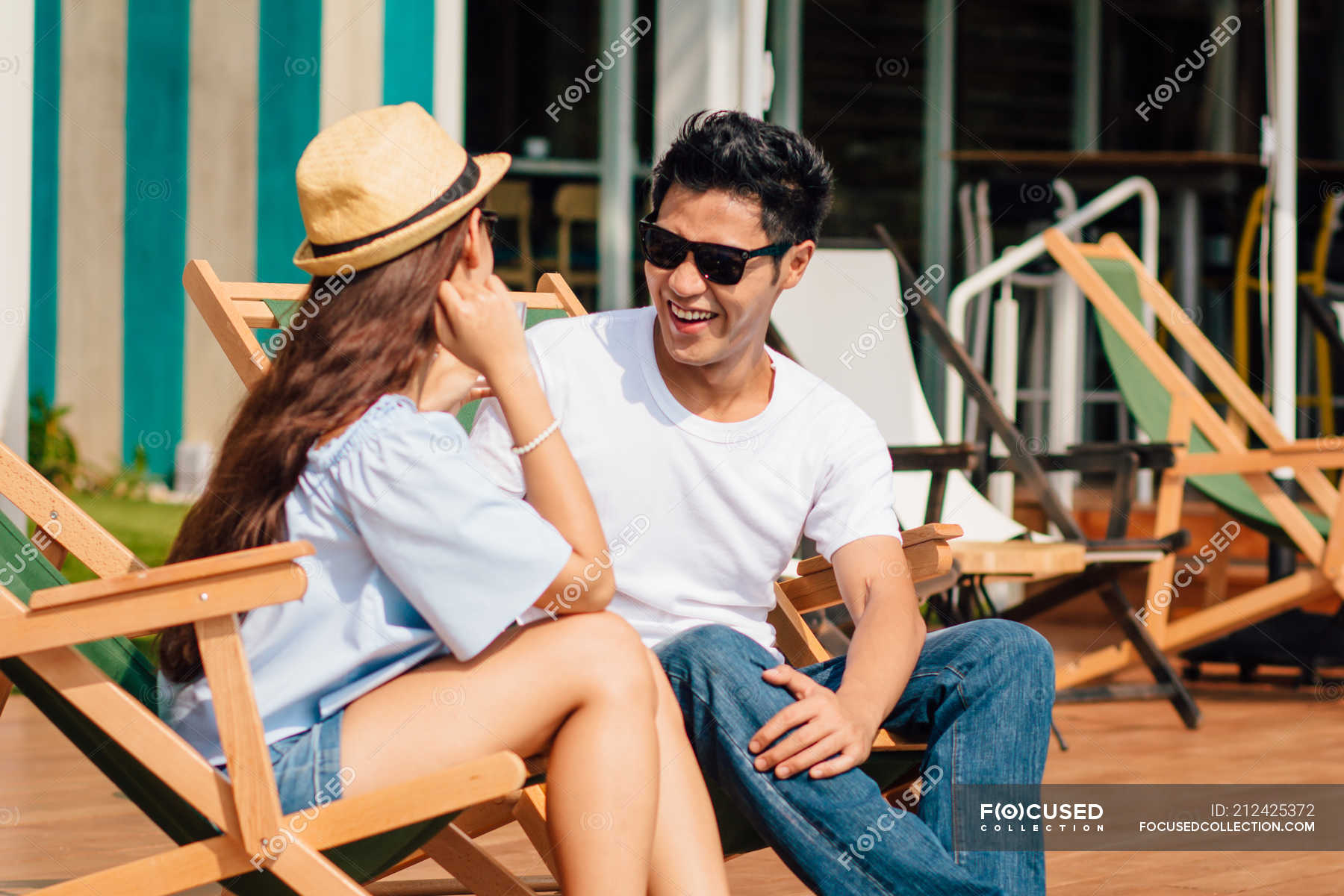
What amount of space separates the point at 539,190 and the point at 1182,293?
256cm

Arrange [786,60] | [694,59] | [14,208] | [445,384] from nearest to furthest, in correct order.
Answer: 1. [445,384]
2. [14,208]
3. [694,59]
4. [786,60]

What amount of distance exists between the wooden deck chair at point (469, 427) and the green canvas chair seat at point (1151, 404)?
7.83 feet

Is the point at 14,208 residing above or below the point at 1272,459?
above

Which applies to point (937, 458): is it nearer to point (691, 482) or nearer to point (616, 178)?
point (691, 482)

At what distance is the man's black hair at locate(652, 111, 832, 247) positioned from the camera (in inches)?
91.6

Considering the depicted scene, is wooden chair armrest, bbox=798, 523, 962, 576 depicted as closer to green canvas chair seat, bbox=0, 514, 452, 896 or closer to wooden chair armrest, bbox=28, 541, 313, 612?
green canvas chair seat, bbox=0, 514, 452, 896

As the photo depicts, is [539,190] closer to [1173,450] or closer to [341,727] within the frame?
[1173,450]

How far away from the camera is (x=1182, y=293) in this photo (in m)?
6.37

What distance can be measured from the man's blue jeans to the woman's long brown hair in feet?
1.80

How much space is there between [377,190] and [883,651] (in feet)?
2.90

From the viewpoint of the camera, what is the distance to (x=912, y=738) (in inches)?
87.8

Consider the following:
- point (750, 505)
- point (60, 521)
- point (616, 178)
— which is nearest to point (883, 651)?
point (750, 505)

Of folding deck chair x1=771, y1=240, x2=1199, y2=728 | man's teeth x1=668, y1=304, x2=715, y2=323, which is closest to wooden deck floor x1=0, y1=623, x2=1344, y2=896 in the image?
folding deck chair x1=771, y1=240, x2=1199, y2=728

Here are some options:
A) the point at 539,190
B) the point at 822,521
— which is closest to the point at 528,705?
the point at 822,521
